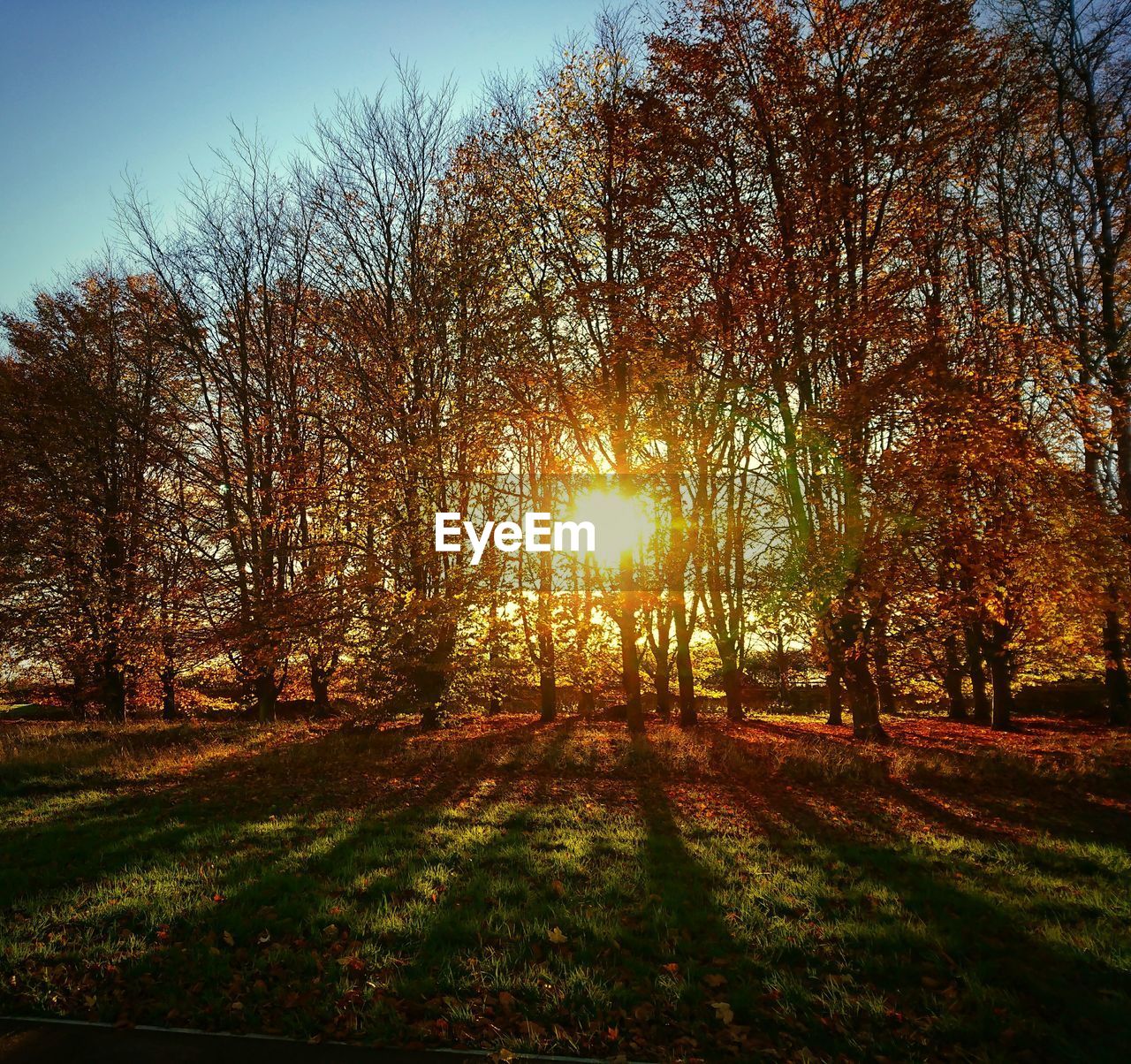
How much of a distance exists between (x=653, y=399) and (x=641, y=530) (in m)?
3.08

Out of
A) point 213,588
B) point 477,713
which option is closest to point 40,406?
point 213,588

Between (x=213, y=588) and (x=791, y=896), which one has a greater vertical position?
(x=213, y=588)

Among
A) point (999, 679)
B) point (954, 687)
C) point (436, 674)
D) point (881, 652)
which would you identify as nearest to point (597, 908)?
point (436, 674)

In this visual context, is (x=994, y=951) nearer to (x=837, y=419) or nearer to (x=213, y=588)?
(x=837, y=419)

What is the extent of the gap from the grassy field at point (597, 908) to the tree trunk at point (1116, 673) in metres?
8.00

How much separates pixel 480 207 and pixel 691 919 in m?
14.6

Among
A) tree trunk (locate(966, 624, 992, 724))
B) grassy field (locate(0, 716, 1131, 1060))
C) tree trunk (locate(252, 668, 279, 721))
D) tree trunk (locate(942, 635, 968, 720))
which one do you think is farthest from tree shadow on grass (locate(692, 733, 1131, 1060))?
tree trunk (locate(942, 635, 968, 720))

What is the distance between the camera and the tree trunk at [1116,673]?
16219 millimetres

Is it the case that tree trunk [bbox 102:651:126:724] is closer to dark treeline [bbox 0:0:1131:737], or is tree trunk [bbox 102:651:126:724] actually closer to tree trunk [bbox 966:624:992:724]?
dark treeline [bbox 0:0:1131:737]

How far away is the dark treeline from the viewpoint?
11.0 metres

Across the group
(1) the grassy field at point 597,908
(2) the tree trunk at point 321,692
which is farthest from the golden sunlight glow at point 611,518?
(2) the tree trunk at point 321,692

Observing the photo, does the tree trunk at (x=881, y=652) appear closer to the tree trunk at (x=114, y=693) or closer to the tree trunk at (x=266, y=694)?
the tree trunk at (x=266, y=694)

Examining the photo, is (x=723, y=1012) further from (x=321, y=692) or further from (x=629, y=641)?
(x=321, y=692)

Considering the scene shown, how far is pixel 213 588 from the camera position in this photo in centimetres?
1577
